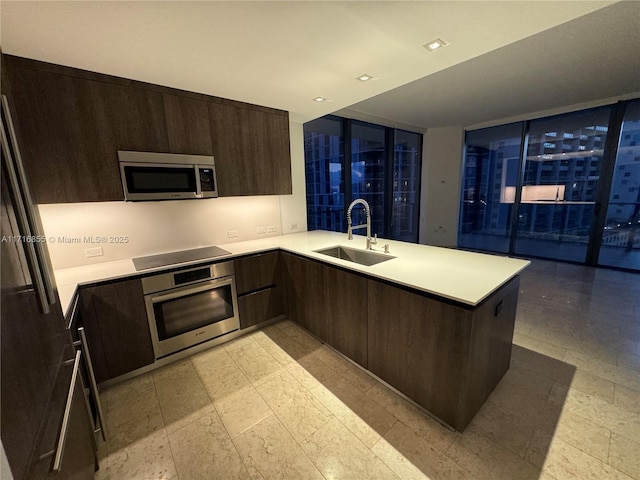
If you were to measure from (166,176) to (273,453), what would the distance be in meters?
2.22

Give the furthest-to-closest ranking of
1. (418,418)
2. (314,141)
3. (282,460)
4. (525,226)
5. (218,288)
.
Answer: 1. (525,226)
2. (314,141)
3. (218,288)
4. (418,418)
5. (282,460)

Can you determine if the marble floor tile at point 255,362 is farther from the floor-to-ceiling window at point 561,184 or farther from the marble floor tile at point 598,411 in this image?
the floor-to-ceiling window at point 561,184

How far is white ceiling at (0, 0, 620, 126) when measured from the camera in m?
1.34

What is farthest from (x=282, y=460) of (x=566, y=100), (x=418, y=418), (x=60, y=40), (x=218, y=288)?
(x=566, y=100)

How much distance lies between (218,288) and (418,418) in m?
1.92

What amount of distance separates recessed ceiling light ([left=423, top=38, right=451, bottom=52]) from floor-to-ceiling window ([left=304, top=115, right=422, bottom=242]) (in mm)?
2204

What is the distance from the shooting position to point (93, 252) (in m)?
2.31

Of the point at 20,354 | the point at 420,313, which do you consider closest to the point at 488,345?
the point at 420,313

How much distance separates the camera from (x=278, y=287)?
2938mm

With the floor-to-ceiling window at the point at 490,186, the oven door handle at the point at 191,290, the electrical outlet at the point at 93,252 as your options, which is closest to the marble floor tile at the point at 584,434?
the oven door handle at the point at 191,290

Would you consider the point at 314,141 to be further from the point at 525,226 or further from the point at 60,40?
the point at 525,226

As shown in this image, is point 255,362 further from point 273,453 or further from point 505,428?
point 505,428

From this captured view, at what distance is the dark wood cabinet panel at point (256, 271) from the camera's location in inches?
103

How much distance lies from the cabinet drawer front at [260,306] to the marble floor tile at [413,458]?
1.64m
